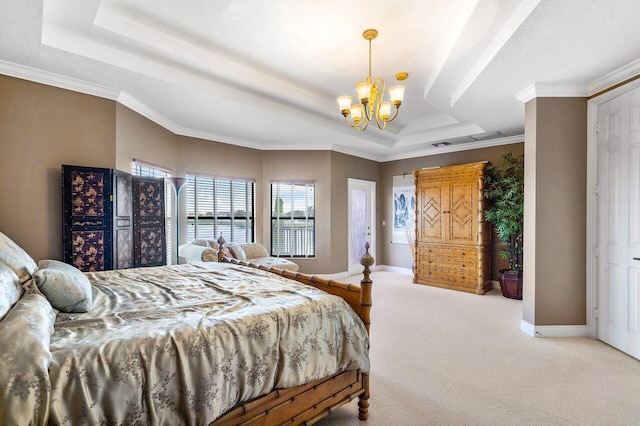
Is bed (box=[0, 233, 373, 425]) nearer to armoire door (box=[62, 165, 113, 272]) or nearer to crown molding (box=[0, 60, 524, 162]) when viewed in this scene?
armoire door (box=[62, 165, 113, 272])

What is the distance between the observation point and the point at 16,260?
180 centimetres

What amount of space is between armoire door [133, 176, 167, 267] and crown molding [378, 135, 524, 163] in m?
5.07

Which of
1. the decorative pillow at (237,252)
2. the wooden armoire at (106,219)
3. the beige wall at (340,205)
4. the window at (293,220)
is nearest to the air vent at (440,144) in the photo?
the beige wall at (340,205)

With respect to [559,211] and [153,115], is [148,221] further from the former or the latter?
[559,211]

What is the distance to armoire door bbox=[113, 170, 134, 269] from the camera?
350 centimetres

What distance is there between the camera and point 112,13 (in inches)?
106

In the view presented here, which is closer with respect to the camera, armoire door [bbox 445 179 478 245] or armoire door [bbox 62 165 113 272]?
armoire door [bbox 62 165 113 272]

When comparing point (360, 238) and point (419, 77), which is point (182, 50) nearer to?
point (419, 77)

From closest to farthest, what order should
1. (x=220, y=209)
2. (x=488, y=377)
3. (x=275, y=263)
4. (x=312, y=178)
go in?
(x=488, y=377) → (x=275, y=263) → (x=220, y=209) → (x=312, y=178)

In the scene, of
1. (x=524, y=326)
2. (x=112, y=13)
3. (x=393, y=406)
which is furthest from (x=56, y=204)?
(x=524, y=326)

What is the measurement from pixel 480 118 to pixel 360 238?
356cm

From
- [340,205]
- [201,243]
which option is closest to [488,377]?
[201,243]

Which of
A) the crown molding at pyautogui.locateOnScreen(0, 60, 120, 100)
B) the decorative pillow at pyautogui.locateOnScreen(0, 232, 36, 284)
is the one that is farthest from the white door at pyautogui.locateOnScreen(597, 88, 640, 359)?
the crown molding at pyautogui.locateOnScreen(0, 60, 120, 100)

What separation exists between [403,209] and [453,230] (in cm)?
159
